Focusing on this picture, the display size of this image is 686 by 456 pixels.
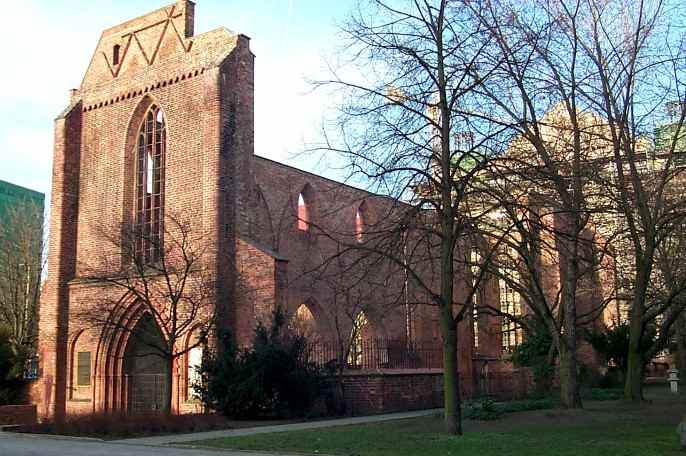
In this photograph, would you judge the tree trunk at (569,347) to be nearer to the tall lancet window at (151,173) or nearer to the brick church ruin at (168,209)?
the brick church ruin at (168,209)

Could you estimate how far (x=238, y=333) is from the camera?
24.7 m

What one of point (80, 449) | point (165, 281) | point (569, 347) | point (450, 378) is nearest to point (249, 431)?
point (80, 449)

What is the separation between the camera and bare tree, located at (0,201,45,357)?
3978 cm

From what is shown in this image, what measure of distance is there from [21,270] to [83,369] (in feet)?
48.1

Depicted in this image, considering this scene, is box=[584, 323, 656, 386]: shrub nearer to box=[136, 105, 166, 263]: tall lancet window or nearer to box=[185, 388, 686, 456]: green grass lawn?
box=[185, 388, 686, 456]: green grass lawn

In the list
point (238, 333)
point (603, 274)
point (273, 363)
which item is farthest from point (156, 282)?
point (603, 274)

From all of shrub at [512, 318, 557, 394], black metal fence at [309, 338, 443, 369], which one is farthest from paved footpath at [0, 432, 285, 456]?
shrub at [512, 318, 557, 394]

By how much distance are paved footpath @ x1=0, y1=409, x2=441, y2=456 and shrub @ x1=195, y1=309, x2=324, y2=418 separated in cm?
188

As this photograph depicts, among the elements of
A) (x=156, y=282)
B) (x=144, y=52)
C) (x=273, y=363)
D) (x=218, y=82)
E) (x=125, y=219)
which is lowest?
(x=273, y=363)

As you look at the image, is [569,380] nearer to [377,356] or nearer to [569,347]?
[569,347]

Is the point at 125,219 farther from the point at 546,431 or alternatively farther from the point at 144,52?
the point at 546,431

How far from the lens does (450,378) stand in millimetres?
14070

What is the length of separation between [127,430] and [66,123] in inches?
656

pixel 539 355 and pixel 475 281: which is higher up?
pixel 475 281
